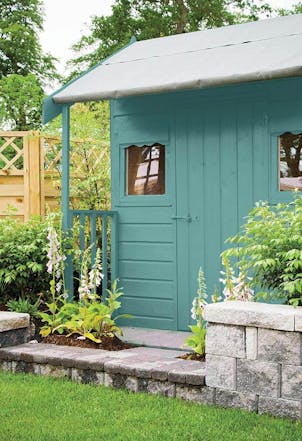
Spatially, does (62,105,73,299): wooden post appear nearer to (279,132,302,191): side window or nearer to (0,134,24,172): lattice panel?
(0,134,24,172): lattice panel

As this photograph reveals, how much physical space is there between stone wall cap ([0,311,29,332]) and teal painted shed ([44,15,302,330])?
115cm

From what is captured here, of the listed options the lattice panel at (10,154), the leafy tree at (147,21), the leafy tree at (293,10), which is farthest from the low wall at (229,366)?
the leafy tree at (293,10)

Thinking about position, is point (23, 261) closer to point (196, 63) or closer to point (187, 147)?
point (187, 147)

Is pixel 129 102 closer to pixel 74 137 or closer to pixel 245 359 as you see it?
pixel 74 137

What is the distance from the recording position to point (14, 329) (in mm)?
5980

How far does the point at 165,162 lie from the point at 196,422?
9.93 ft

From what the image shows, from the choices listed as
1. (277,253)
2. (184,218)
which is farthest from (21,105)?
(277,253)

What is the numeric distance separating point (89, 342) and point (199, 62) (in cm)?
246

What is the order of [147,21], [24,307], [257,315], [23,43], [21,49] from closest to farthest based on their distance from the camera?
[257,315] < [24,307] < [147,21] < [21,49] < [23,43]

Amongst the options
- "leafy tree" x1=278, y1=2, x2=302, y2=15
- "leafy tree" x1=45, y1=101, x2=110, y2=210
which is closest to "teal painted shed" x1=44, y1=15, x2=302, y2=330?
"leafy tree" x1=45, y1=101, x2=110, y2=210

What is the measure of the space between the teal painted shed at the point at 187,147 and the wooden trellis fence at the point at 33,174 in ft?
4.43

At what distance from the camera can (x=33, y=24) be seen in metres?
23.1

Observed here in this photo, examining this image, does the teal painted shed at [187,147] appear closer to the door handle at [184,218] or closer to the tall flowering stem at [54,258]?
the door handle at [184,218]

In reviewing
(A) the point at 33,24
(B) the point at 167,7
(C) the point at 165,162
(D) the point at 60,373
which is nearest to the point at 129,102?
(C) the point at 165,162
